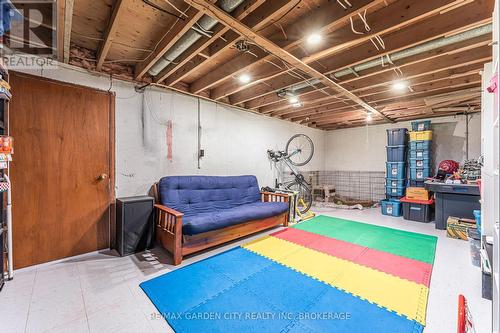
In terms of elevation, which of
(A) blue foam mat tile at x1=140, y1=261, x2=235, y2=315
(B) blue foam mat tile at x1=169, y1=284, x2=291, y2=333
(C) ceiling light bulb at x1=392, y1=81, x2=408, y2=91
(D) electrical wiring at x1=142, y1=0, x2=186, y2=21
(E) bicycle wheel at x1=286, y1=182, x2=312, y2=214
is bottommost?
(B) blue foam mat tile at x1=169, y1=284, x2=291, y2=333

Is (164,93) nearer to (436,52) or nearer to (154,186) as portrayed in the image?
(154,186)

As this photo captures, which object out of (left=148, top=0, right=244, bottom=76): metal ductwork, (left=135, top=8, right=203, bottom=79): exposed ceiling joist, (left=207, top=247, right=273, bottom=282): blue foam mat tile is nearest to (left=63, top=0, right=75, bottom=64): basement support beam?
(left=135, top=8, right=203, bottom=79): exposed ceiling joist

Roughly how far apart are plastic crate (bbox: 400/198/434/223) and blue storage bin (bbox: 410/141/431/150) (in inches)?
47.1

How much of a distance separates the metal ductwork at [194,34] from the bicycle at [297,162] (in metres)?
3.22

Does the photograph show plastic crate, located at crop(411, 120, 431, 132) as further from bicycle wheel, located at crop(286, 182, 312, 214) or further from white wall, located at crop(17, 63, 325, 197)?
white wall, located at crop(17, 63, 325, 197)

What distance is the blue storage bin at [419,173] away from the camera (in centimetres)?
490

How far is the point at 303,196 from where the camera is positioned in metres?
5.66

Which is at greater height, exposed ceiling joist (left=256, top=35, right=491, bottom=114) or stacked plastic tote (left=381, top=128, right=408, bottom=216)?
exposed ceiling joist (left=256, top=35, right=491, bottom=114)

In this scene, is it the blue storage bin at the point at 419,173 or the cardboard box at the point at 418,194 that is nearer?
the cardboard box at the point at 418,194

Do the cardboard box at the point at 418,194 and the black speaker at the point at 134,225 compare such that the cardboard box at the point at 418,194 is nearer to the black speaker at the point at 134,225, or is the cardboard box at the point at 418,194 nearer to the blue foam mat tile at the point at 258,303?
the blue foam mat tile at the point at 258,303

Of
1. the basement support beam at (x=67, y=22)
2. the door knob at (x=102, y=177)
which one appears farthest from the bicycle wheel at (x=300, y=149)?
the basement support beam at (x=67, y=22)

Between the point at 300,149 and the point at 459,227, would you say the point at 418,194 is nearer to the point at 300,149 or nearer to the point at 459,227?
the point at 459,227

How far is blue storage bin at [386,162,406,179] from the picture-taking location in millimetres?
5180

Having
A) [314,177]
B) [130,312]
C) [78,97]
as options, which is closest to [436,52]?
[130,312]
